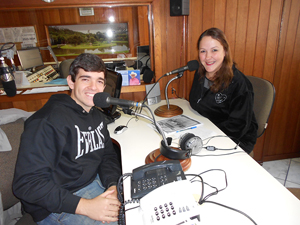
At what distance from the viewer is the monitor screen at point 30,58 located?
2.31 metres

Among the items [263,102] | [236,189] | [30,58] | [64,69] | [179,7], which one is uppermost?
[179,7]

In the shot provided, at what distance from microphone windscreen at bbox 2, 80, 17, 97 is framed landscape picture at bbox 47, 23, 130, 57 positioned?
88 cm

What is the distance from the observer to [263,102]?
4.96 ft

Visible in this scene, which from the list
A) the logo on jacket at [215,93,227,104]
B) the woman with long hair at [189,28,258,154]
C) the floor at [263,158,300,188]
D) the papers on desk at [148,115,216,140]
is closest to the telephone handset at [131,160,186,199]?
the papers on desk at [148,115,216,140]

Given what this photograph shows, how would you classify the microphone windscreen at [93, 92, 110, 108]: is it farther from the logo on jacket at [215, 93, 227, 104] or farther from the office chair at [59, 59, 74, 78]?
the office chair at [59, 59, 74, 78]

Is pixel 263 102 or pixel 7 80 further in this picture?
pixel 7 80

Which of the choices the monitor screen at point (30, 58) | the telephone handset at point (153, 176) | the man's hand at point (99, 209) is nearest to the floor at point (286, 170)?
the telephone handset at point (153, 176)

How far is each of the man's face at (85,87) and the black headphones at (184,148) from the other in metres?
0.47

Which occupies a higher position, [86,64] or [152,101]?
[86,64]

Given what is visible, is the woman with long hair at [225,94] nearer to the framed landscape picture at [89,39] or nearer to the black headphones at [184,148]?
the black headphones at [184,148]

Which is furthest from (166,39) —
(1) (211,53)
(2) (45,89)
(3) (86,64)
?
(2) (45,89)

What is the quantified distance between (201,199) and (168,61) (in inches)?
63.2

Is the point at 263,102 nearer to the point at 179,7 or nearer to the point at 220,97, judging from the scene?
the point at 220,97

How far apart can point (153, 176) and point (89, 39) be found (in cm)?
242
